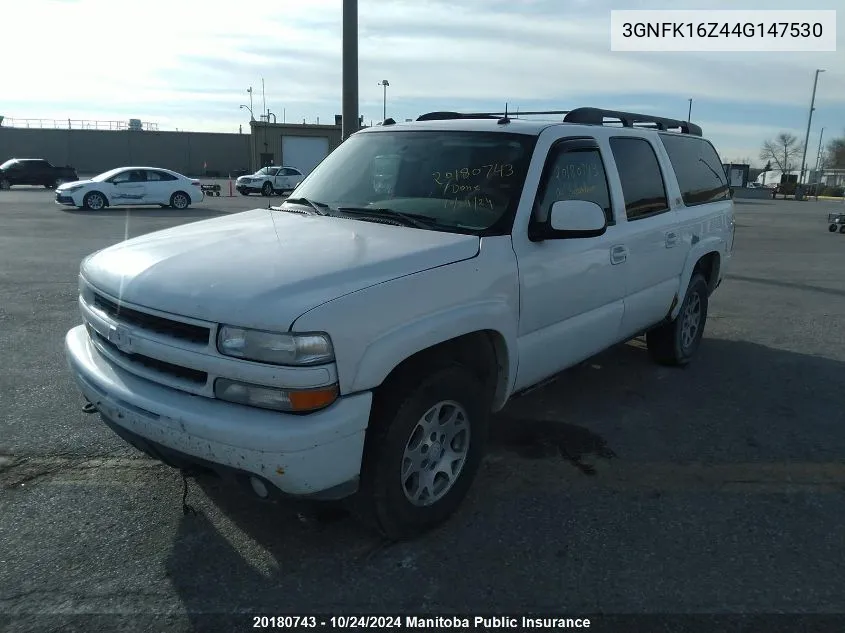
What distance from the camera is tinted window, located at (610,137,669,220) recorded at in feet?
15.1

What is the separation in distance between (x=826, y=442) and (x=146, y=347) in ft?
13.5

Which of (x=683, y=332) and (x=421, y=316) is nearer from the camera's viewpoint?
(x=421, y=316)

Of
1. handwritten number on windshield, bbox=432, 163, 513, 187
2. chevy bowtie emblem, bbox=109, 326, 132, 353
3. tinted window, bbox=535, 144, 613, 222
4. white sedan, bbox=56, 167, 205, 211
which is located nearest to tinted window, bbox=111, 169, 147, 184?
white sedan, bbox=56, 167, 205, 211

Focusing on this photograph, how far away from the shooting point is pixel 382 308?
2777 mm

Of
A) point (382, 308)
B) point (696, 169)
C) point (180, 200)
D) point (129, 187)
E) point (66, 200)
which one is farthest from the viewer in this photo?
point (180, 200)

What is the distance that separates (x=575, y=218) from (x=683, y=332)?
2.91m

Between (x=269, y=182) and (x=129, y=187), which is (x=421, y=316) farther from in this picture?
(x=269, y=182)

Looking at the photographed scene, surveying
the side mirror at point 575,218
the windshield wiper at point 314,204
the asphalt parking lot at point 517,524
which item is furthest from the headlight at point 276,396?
the windshield wiper at point 314,204

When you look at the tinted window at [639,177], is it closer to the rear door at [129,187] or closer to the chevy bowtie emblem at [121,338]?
the chevy bowtie emblem at [121,338]

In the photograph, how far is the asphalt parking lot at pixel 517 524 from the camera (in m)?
2.83

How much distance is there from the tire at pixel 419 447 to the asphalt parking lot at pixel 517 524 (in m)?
0.14

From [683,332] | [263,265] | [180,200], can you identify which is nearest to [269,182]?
[180,200]

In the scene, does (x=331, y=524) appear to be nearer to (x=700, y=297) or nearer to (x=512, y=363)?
(x=512, y=363)

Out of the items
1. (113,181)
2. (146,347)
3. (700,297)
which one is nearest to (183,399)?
(146,347)
